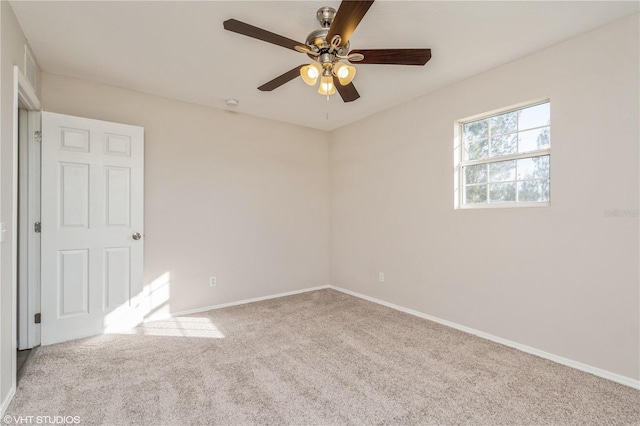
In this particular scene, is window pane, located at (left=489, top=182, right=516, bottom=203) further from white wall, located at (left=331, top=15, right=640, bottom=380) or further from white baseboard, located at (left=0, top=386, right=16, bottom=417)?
white baseboard, located at (left=0, top=386, right=16, bottom=417)

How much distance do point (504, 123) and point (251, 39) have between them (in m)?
2.38

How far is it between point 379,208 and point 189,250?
7.91ft

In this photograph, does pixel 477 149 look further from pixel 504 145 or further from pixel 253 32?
pixel 253 32

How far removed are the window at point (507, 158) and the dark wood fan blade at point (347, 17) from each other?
1917 mm

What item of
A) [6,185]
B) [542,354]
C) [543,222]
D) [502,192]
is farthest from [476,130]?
[6,185]

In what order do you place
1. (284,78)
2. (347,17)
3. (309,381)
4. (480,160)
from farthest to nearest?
(480,160), (284,78), (309,381), (347,17)

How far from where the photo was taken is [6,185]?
6.30ft

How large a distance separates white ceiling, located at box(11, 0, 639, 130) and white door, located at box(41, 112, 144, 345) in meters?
0.63

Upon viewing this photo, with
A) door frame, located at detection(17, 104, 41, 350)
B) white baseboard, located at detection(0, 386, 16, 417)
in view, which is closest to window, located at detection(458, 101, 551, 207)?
white baseboard, located at detection(0, 386, 16, 417)

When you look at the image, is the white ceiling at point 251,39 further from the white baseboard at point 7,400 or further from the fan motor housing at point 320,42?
the white baseboard at point 7,400

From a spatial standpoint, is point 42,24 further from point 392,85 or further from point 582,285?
point 582,285

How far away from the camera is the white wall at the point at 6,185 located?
184 cm

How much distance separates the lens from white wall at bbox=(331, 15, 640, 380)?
2191mm

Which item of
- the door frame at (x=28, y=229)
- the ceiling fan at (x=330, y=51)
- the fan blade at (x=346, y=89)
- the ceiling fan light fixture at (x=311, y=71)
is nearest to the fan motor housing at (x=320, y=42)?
the ceiling fan at (x=330, y=51)
